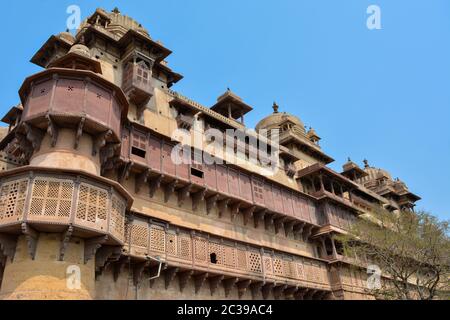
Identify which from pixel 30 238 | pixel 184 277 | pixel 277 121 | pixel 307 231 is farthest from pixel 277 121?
pixel 30 238

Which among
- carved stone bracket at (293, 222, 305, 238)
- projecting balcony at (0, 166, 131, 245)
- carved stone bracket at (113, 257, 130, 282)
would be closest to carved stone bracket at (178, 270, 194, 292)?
carved stone bracket at (113, 257, 130, 282)

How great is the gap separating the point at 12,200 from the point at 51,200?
125 cm

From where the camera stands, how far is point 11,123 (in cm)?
2284

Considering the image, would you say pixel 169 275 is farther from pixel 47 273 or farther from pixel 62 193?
pixel 62 193

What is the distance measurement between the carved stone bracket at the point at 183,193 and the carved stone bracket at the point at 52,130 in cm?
670

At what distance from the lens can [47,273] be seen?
42.1 feet

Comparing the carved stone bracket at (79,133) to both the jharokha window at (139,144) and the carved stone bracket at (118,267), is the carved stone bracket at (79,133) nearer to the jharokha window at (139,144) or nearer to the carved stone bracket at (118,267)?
the jharokha window at (139,144)

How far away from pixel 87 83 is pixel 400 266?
18512 mm

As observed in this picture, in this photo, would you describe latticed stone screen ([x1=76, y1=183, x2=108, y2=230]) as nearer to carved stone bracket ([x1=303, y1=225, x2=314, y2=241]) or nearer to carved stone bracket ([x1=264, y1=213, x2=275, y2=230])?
carved stone bracket ([x1=264, y1=213, x2=275, y2=230])

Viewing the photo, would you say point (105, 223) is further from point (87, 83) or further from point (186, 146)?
point (186, 146)

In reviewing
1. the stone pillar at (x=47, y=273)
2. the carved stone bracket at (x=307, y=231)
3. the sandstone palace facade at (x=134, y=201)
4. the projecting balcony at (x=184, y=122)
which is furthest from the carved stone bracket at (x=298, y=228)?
the stone pillar at (x=47, y=273)
